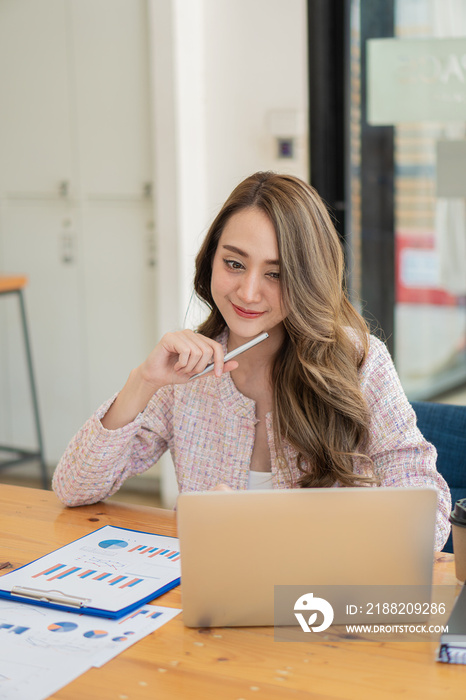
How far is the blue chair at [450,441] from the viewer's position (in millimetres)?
1606

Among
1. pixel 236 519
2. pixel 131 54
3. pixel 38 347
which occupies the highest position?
pixel 131 54

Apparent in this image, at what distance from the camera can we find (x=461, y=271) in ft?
9.66

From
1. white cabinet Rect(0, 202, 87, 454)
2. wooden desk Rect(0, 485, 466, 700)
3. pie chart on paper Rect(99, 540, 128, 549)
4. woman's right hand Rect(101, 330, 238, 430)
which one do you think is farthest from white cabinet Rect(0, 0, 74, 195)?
wooden desk Rect(0, 485, 466, 700)

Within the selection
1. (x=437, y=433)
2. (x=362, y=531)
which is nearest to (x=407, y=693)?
(x=362, y=531)

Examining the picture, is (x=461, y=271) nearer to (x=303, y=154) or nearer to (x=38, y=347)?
(x=303, y=154)

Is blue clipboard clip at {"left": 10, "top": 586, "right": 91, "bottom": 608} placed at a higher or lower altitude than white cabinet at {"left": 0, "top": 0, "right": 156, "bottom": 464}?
lower

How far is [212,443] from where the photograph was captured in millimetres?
1616

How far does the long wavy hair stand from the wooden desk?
1.57ft

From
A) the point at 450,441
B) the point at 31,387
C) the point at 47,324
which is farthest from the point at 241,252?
the point at 47,324

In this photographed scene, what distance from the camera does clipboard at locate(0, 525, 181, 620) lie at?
1113mm

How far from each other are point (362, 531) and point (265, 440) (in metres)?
0.60

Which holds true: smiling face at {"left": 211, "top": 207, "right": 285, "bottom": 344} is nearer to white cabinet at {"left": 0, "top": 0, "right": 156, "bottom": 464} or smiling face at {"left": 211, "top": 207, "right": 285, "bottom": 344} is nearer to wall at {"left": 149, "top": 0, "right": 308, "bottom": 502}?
wall at {"left": 149, "top": 0, "right": 308, "bottom": 502}

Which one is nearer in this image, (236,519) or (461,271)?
(236,519)

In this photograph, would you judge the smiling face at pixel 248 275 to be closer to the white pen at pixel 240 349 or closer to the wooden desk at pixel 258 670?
the white pen at pixel 240 349
